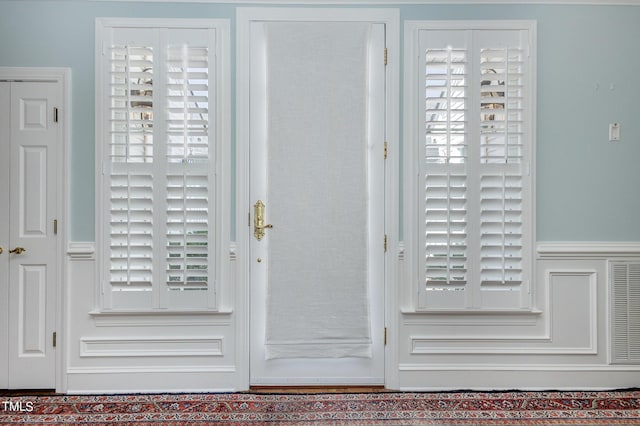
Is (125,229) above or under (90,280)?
above

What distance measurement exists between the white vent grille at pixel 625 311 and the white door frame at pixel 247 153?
1.42m

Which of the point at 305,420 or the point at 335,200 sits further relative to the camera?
the point at 335,200

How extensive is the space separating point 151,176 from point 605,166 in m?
2.92

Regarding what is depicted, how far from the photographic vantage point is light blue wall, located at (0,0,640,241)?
253cm

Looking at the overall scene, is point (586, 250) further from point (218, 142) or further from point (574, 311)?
point (218, 142)

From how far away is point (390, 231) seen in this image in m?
2.56

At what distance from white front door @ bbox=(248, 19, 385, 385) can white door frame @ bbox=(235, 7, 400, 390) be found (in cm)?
4

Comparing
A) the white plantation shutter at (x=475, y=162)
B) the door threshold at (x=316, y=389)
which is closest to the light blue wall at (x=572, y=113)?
the white plantation shutter at (x=475, y=162)

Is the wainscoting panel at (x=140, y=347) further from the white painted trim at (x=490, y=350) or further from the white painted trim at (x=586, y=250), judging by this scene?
the white painted trim at (x=586, y=250)

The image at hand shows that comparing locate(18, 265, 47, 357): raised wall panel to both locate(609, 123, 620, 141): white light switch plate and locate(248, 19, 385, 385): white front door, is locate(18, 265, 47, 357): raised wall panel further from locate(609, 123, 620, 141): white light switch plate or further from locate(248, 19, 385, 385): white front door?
locate(609, 123, 620, 141): white light switch plate

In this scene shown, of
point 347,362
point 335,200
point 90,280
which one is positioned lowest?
point 347,362

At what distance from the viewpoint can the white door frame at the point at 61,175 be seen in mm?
2488

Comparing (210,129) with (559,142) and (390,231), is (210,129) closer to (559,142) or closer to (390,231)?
(390,231)

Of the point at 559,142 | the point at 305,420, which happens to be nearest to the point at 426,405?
A: the point at 305,420
